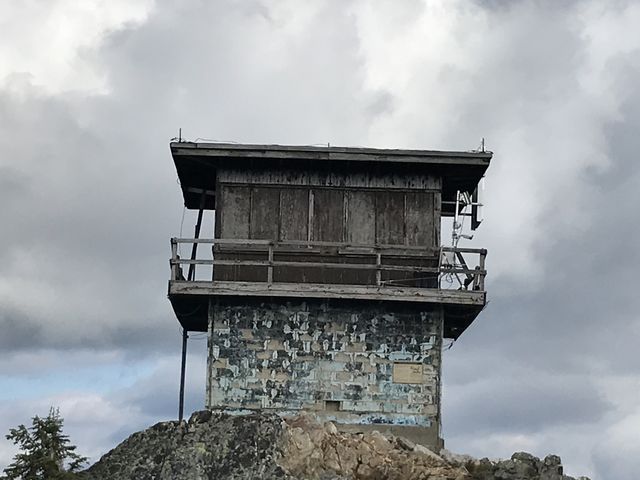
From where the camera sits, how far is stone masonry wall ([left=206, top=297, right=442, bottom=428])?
2956 centimetres

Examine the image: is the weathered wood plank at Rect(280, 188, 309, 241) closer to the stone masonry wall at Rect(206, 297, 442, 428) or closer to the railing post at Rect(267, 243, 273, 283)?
the railing post at Rect(267, 243, 273, 283)

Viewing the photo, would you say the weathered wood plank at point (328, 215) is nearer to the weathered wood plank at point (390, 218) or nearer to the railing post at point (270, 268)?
the weathered wood plank at point (390, 218)

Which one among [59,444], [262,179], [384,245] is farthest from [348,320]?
[59,444]

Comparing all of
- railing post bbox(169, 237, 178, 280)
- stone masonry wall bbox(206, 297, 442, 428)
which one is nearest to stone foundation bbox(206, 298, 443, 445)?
stone masonry wall bbox(206, 297, 442, 428)

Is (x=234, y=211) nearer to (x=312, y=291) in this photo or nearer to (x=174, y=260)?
(x=174, y=260)

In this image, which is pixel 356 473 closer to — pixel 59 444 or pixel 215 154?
pixel 59 444

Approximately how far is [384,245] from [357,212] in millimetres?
1607

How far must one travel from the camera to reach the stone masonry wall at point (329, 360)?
1164 inches

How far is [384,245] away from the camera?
99.5ft

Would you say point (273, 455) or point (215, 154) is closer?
point (273, 455)

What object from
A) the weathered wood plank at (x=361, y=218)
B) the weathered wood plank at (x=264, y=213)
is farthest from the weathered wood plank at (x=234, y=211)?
the weathered wood plank at (x=361, y=218)

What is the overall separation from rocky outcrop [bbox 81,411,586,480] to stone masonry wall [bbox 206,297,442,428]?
2.04 metres

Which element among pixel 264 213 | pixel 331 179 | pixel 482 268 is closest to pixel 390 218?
pixel 331 179

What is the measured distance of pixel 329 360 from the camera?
97.4ft
